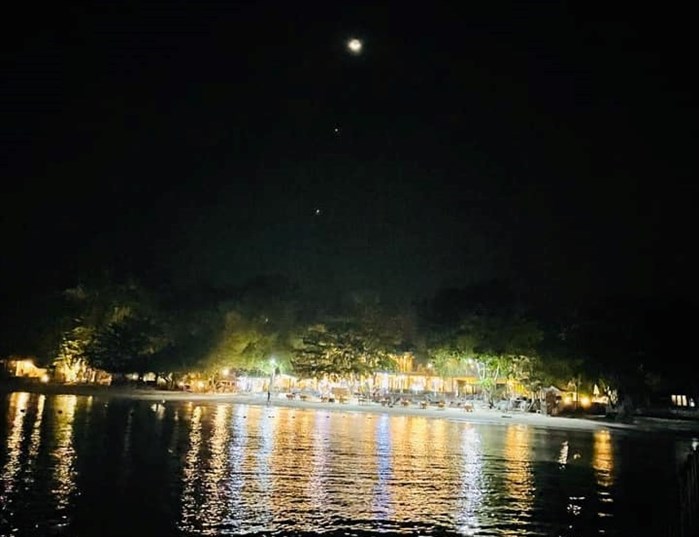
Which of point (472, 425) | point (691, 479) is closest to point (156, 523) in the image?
point (691, 479)

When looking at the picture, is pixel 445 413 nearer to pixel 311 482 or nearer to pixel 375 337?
pixel 375 337

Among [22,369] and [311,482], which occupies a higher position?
[22,369]

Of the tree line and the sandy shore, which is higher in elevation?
the tree line

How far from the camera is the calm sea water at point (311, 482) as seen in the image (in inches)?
501

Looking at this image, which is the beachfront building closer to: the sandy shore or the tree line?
the tree line

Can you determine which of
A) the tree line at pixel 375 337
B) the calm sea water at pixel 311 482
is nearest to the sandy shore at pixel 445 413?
the tree line at pixel 375 337

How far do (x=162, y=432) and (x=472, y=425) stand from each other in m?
19.0

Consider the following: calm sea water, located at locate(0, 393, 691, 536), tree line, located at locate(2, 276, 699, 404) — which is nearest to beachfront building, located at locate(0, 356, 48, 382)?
tree line, located at locate(2, 276, 699, 404)

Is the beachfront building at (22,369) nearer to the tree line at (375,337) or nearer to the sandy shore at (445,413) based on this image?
the tree line at (375,337)

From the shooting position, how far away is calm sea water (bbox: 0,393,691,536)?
12727 millimetres

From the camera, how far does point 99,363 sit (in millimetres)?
64062

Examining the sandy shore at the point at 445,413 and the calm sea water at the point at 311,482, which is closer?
the calm sea water at the point at 311,482

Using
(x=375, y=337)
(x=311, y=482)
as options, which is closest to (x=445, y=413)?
(x=375, y=337)

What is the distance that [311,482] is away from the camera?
16.8 metres
